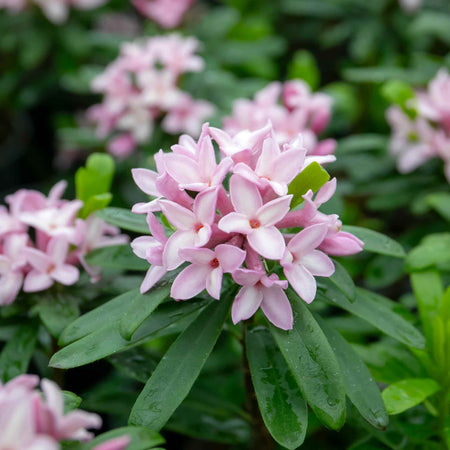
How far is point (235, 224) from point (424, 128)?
95 cm

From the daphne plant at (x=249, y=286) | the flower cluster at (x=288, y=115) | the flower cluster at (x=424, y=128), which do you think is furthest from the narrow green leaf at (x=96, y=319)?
the flower cluster at (x=424, y=128)

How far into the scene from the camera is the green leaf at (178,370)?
0.89 metres

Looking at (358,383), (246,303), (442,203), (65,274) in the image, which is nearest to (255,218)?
(246,303)

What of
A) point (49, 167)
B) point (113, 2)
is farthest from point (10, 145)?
point (113, 2)

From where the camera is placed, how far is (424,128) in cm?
158

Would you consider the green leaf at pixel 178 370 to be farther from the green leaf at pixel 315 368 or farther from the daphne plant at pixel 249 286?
the green leaf at pixel 315 368

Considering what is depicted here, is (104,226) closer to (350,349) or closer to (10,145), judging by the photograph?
(350,349)

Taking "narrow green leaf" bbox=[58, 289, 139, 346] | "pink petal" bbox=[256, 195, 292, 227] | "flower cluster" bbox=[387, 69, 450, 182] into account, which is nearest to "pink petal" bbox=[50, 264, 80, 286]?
"narrow green leaf" bbox=[58, 289, 139, 346]

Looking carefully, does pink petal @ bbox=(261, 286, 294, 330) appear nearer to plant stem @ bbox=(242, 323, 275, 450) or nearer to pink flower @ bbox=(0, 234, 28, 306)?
plant stem @ bbox=(242, 323, 275, 450)

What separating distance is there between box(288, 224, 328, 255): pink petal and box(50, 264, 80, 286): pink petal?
1.51 ft

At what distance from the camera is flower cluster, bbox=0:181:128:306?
111 centimetres

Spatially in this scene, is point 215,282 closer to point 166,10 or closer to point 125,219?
point 125,219

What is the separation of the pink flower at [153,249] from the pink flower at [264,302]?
132 mm

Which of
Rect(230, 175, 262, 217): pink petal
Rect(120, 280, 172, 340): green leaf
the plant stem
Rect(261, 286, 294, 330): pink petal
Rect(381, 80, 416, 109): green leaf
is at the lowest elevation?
the plant stem
